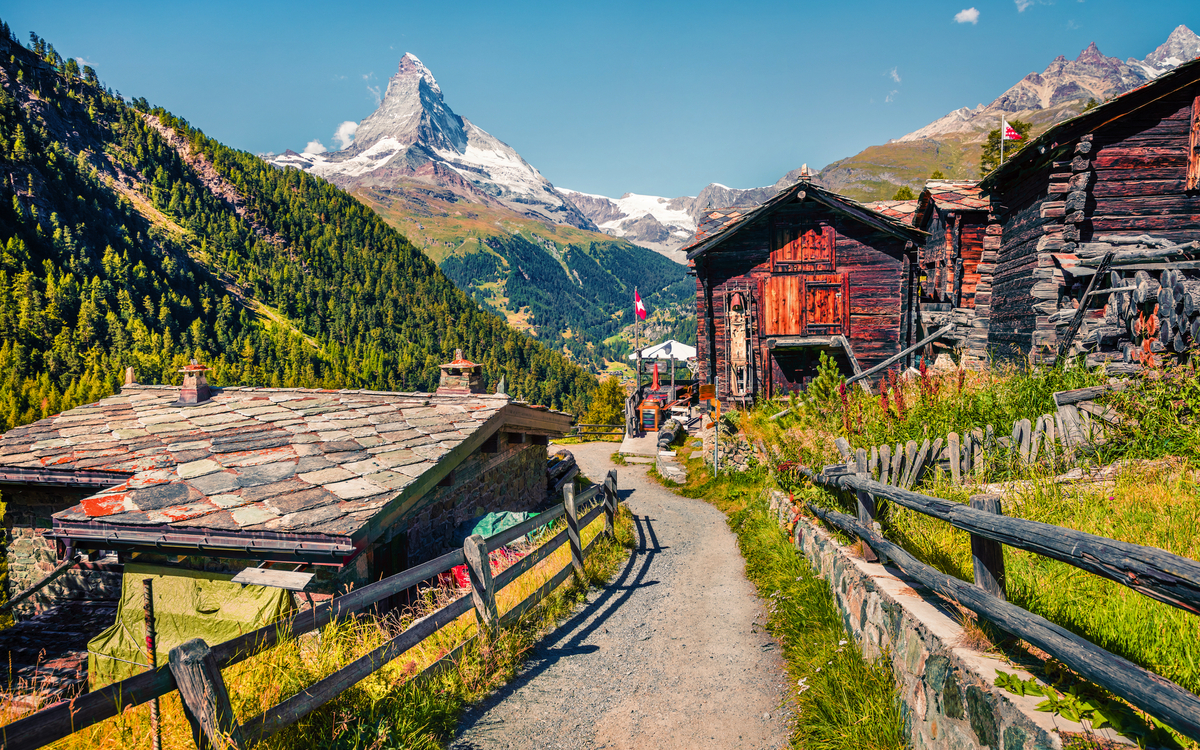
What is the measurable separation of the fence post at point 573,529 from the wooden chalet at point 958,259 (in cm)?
1383

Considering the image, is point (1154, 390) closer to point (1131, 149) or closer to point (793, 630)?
point (793, 630)

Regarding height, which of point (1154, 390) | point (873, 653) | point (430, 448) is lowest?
point (873, 653)

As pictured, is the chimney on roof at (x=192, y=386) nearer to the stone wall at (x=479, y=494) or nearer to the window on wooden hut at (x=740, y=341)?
the stone wall at (x=479, y=494)

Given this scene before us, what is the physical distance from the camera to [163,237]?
300 ft

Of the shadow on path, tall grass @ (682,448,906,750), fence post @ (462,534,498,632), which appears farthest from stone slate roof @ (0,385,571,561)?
tall grass @ (682,448,906,750)

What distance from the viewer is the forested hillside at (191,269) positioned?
187ft

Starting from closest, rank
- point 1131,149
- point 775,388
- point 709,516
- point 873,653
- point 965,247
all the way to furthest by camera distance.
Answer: point 873,653
point 1131,149
point 709,516
point 965,247
point 775,388

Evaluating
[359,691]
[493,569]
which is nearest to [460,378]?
[493,569]

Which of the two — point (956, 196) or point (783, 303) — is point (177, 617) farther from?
A: point (956, 196)

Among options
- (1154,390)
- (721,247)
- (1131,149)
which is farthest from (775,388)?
(1154,390)

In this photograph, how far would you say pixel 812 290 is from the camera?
1798 cm

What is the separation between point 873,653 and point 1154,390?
14.0ft

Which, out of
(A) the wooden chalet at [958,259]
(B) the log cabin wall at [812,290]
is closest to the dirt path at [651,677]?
(B) the log cabin wall at [812,290]

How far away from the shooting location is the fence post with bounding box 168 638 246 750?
2.90 meters
